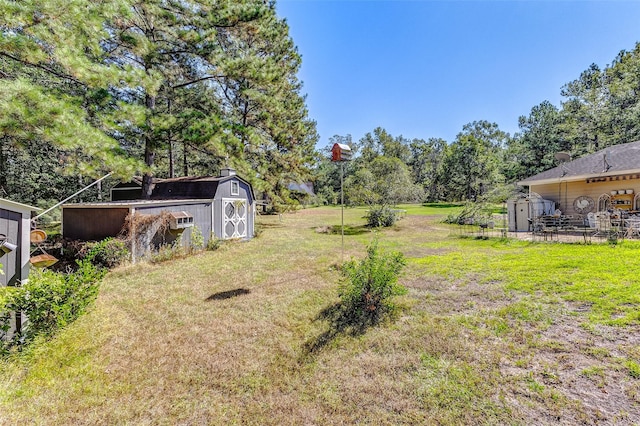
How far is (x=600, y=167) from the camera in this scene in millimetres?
11578

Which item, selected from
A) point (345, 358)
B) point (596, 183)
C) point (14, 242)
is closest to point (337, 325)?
point (345, 358)

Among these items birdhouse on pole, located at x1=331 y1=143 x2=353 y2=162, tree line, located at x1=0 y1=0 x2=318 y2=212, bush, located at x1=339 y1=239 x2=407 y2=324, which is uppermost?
tree line, located at x1=0 y1=0 x2=318 y2=212

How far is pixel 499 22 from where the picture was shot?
10.9m

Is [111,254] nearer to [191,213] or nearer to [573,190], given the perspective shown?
[191,213]

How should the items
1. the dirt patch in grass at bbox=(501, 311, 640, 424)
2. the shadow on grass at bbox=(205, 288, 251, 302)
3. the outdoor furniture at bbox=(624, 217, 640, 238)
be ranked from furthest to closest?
the outdoor furniture at bbox=(624, 217, 640, 238), the shadow on grass at bbox=(205, 288, 251, 302), the dirt patch in grass at bbox=(501, 311, 640, 424)

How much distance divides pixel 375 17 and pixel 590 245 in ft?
36.7

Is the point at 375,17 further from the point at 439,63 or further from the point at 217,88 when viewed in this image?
the point at 217,88

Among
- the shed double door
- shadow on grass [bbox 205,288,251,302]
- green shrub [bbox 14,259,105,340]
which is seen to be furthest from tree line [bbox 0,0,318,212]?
shadow on grass [bbox 205,288,251,302]

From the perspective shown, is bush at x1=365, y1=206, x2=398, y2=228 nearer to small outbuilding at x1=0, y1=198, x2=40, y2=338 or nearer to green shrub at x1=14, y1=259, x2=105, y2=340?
green shrub at x1=14, y1=259, x2=105, y2=340

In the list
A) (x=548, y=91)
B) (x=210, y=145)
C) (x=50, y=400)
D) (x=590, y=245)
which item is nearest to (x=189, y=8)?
(x=210, y=145)

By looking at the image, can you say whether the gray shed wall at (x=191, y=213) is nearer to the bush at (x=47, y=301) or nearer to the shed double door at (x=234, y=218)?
A: the shed double door at (x=234, y=218)

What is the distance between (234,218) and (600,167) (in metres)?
16.7

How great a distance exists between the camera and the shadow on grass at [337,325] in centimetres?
353

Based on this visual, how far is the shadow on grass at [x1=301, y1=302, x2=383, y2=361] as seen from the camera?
3525mm
